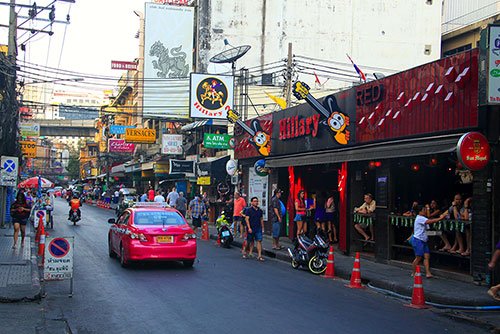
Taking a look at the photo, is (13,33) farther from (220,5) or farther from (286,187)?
(220,5)

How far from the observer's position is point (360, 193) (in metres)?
18.2

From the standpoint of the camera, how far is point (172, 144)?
43625 mm

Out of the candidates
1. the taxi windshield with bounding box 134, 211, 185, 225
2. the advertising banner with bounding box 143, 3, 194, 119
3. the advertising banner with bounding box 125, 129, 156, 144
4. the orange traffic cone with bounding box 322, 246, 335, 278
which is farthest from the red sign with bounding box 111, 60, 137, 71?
the orange traffic cone with bounding box 322, 246, 335, 278

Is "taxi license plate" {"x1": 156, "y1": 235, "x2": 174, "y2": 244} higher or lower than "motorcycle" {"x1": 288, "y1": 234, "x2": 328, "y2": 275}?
higher

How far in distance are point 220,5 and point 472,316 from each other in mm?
36547

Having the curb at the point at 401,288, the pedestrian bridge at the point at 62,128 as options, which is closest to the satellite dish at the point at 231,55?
the curb at the point at 401,288

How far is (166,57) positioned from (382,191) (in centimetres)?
3114

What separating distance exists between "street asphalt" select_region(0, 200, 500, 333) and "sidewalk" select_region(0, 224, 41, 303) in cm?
5

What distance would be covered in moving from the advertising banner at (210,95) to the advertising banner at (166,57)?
11.0m

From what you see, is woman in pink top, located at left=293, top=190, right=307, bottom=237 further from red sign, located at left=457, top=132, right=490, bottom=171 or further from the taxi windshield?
red sign, located at left=457, top=132, right=490, bottom=171

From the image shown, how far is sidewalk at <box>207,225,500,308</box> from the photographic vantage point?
1098cm

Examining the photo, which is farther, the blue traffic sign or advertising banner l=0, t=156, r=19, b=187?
advertising banner l=0, t=156, r=19, b=187

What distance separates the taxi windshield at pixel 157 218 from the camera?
576 inches

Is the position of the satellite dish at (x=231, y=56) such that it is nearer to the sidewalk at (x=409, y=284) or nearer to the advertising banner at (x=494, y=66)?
the sidewalk at (x=409, y=284)
